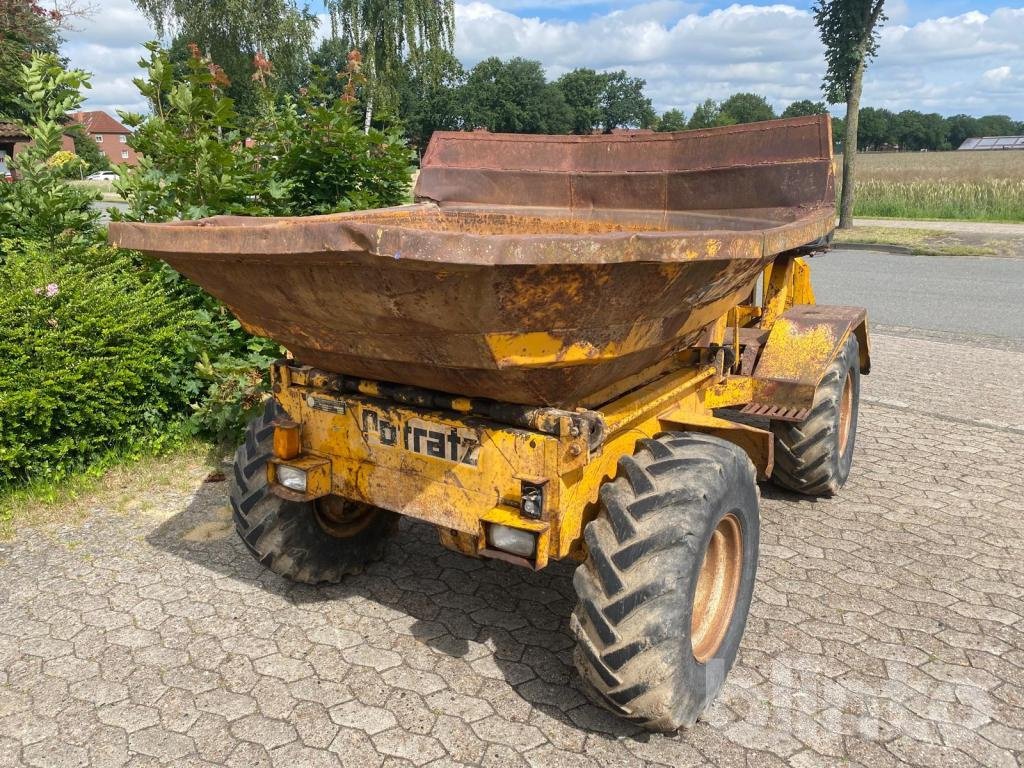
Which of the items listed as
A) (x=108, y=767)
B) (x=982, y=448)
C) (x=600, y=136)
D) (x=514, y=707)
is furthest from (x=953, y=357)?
(x=108, y=767)

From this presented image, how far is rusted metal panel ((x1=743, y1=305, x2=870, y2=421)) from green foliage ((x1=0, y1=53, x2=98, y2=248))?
14.2ft

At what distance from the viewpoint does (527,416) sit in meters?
2.58

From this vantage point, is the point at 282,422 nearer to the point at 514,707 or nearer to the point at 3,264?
the point at 514,707

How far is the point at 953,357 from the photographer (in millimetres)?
8477

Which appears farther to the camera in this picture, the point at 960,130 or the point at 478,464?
the point at 960,130

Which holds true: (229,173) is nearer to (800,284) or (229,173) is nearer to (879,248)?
(800,284)

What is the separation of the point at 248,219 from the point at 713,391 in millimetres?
2320

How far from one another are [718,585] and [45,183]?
16.1 ft

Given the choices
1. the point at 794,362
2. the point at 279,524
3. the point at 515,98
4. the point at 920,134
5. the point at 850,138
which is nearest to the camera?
Result: the point at 279,524

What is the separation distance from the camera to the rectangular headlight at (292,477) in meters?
3.08

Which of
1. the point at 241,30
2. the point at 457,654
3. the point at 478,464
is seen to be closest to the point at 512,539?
the point at 478,464

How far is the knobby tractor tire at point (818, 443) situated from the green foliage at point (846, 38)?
17.6 meters

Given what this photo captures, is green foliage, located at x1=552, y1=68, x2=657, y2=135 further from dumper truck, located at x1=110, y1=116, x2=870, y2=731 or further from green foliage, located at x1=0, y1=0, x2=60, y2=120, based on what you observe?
dumper truck, located at x1=110, y1=116, x2=870, y2=731

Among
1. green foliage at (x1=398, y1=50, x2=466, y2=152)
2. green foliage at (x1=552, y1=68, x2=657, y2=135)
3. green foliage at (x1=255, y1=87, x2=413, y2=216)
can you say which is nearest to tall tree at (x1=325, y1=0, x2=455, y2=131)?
green foliage at (x1=398, y1=50, x2=466, y2=152)
